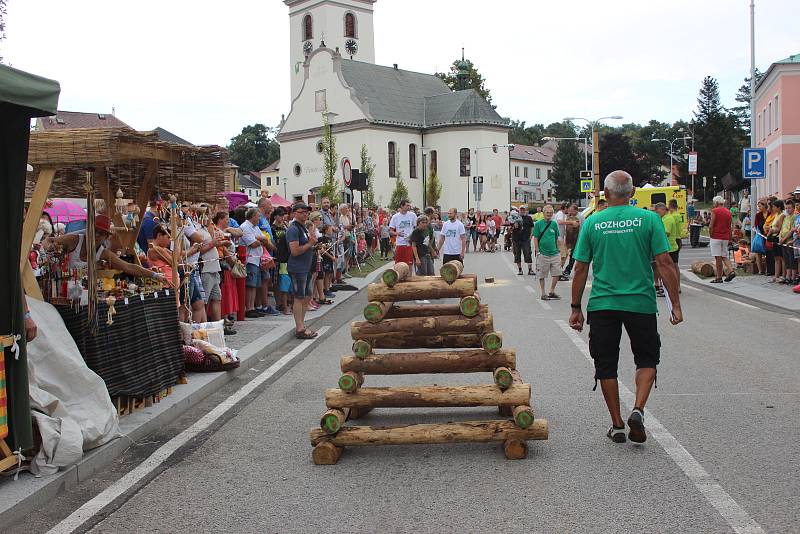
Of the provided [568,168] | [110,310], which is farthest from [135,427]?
[568,168]

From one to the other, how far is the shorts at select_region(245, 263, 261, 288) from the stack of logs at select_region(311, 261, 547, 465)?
24.5 ft

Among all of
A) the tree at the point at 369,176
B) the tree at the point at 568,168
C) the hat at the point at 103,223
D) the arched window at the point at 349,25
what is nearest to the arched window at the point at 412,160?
the tree at the point at 369,176

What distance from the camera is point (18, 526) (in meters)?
4.88

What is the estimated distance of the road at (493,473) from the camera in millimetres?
4781

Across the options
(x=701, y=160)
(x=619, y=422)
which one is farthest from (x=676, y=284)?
(x=701, y=160)

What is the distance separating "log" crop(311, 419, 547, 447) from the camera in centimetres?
600

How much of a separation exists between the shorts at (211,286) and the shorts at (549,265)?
7965 mm

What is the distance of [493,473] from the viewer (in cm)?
567

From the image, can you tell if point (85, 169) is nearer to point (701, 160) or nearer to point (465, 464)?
point (465, 464)

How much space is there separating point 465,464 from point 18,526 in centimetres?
283

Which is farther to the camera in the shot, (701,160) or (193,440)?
(701,160)

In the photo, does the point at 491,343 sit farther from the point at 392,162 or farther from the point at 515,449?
the point at 392,162

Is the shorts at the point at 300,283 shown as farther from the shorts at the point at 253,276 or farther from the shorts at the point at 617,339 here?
the shorts at the point at 617,339

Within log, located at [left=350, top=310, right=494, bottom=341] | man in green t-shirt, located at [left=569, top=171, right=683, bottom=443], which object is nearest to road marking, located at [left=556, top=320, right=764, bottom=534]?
man in green t-shirt, located at [left=569, top=171, right=683, bottom=443]
